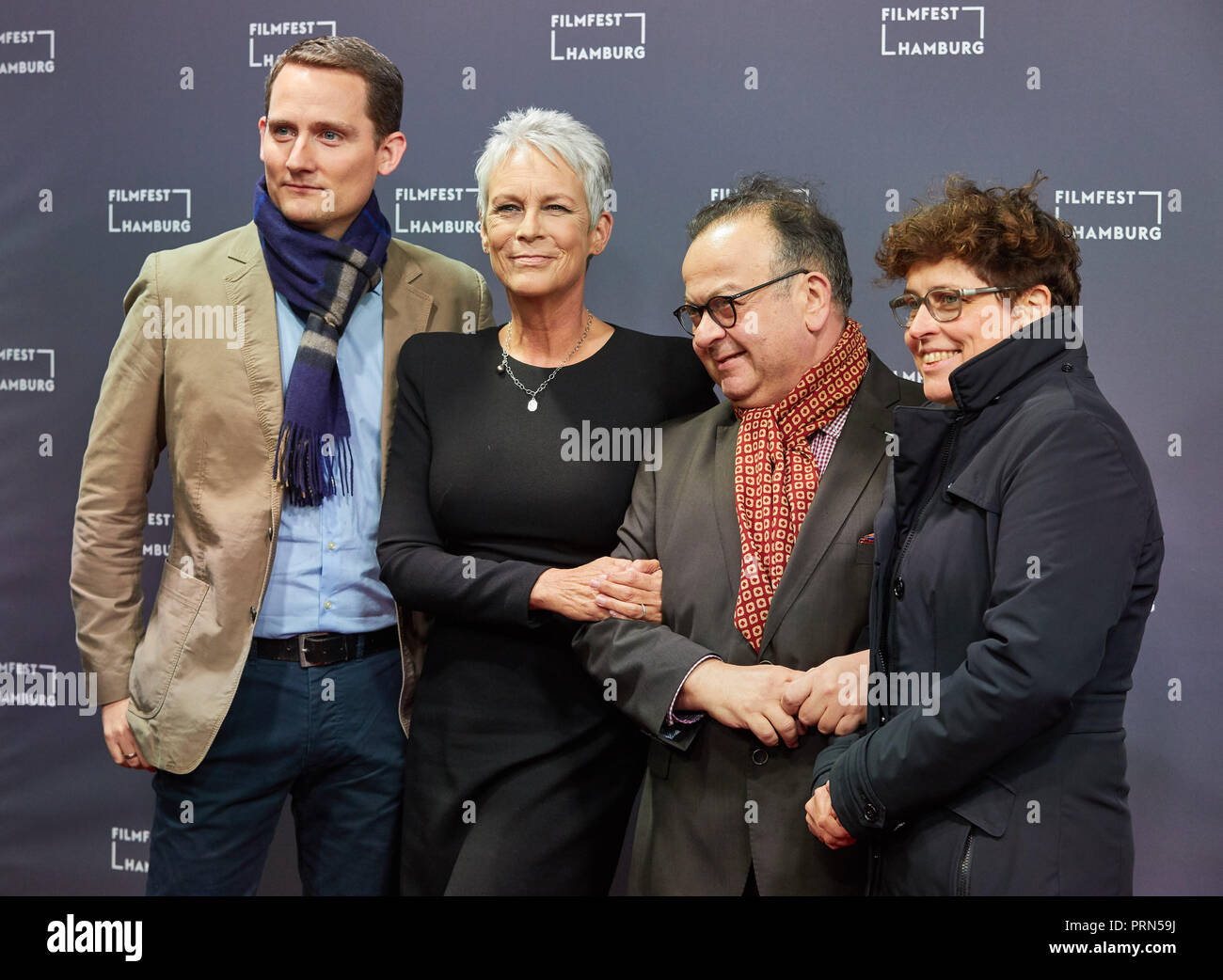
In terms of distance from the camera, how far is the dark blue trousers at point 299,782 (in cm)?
236

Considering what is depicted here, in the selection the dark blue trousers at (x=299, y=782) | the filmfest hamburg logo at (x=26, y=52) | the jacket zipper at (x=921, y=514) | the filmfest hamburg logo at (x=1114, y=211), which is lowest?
the dark blue trousers at (x=299, y=782)

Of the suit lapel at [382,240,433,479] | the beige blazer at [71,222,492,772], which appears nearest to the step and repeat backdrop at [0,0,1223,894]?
the suit lapel at [382,240,433,479]

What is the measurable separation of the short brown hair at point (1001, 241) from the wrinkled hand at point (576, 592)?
81 centimetres

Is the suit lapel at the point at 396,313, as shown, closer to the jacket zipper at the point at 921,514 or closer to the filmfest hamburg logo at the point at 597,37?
the filmfest hamburg logo at the point at 597,37

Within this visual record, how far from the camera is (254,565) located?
2352mm

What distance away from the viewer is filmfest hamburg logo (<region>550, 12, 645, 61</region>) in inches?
115

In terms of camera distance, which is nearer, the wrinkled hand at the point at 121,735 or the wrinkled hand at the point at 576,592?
the wrinkled hand at the point at 576,592

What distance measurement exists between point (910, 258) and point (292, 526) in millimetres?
1415

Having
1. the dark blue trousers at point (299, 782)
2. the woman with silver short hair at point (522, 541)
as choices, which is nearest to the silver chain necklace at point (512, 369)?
the woman with silver short hair at point (522, 541)

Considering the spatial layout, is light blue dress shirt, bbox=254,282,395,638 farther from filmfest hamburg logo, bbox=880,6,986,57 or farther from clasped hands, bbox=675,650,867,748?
filmfest hamburg logo, bbox=880,6,986,57

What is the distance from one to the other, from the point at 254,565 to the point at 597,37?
1.68 metres

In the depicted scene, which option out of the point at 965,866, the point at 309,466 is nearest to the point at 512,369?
the point at 309,466

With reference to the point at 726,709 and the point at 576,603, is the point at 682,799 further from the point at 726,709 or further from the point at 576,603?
the point at 576,603
